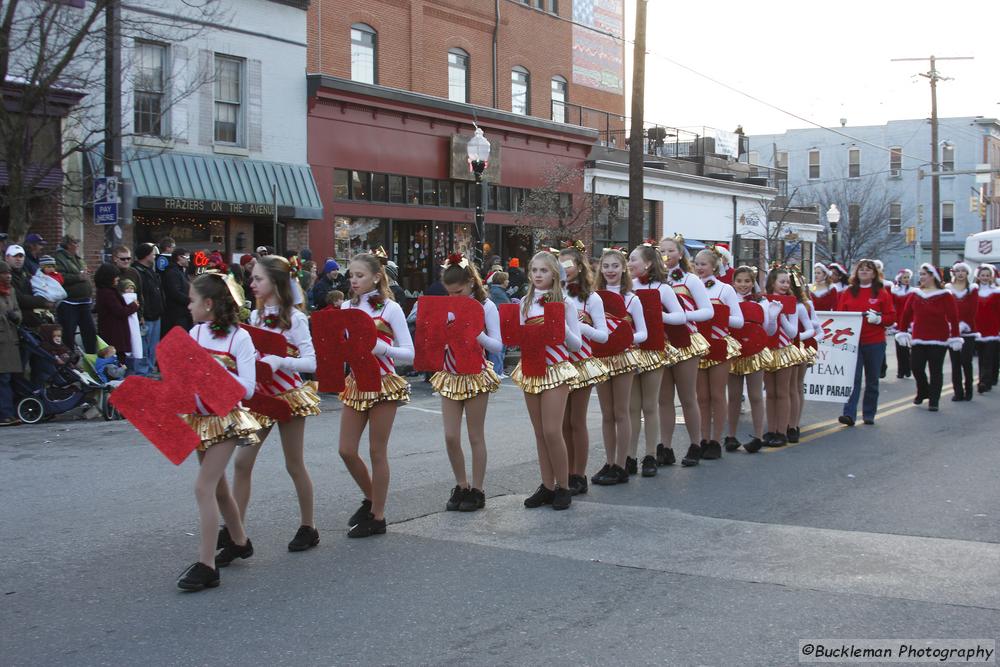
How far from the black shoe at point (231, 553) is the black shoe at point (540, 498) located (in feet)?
7.42

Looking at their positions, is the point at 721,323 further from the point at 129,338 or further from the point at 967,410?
the point at 129,338

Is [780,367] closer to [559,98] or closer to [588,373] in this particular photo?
[588,373]

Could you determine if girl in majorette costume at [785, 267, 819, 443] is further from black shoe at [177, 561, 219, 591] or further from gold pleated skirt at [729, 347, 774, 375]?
black shoe at [177, 561, 219, 591]

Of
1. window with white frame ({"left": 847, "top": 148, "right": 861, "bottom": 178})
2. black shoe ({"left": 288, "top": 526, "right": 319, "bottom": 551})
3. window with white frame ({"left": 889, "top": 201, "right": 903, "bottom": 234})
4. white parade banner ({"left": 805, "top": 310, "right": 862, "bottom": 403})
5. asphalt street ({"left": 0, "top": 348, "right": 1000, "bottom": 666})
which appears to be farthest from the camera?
window with white frame ({"left": 847, "top": 148, "right": 861, "bottom": 178})

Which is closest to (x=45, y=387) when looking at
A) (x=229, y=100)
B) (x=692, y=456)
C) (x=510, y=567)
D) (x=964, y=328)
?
(x=692, y=456)

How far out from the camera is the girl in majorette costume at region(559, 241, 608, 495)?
809 centimetres

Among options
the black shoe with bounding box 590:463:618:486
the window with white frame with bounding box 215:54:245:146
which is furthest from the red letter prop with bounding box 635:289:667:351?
the window with white frame with bounding box 215:54:245:146

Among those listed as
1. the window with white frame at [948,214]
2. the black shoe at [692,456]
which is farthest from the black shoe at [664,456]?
the window with white frame at [948,214]

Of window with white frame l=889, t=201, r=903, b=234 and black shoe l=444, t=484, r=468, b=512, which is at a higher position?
window with white frame l=889, t=201, r=903, b=234

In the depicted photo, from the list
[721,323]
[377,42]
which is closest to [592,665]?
[721,323]

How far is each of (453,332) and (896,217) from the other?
211 ft

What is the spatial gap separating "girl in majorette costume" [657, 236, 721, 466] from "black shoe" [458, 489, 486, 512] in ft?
8.34

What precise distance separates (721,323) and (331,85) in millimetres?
15907

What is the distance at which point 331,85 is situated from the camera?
2375 cm
